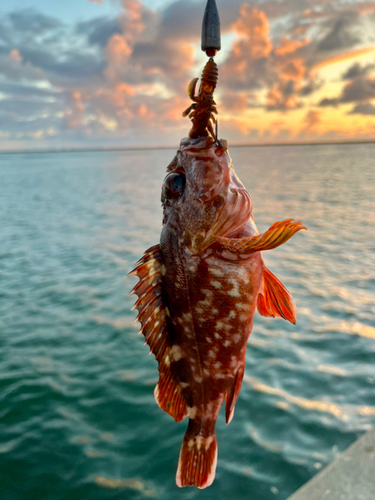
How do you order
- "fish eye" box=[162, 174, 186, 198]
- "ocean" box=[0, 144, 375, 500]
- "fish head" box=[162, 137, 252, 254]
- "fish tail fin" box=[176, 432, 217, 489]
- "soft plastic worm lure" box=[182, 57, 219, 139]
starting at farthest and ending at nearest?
"ocean" box=[0, 144, 375, 500] < "fish tail fin" box=[176, 432, 217, 489] < "fish eye" box=[162, 174, 186, 198] < "fish head" box=[162, 137, 252, 254] < "soft plastic worm lure" box=[182, 57, 219, 139]

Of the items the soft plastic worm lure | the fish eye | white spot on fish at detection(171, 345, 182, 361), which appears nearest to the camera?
the soft plastic worm lure

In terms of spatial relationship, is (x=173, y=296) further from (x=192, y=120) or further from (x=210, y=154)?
(x=192, y=120)

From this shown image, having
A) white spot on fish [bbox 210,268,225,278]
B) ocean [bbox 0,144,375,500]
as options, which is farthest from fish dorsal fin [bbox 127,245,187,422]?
ocean [bbox 0,144,375,500]

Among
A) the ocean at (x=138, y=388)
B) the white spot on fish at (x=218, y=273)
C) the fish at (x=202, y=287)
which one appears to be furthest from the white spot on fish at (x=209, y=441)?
the ocean at (x=138, y=388)

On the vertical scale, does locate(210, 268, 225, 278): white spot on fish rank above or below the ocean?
above

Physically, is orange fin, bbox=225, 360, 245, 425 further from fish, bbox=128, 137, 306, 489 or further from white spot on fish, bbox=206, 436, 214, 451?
white spot on fish, bbox=206, 436, 214, 451

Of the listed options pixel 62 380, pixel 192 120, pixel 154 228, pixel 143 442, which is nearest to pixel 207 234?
pixel 192 120

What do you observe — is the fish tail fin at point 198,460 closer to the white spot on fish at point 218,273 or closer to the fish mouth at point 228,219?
the white spot on fish at point 218,273
